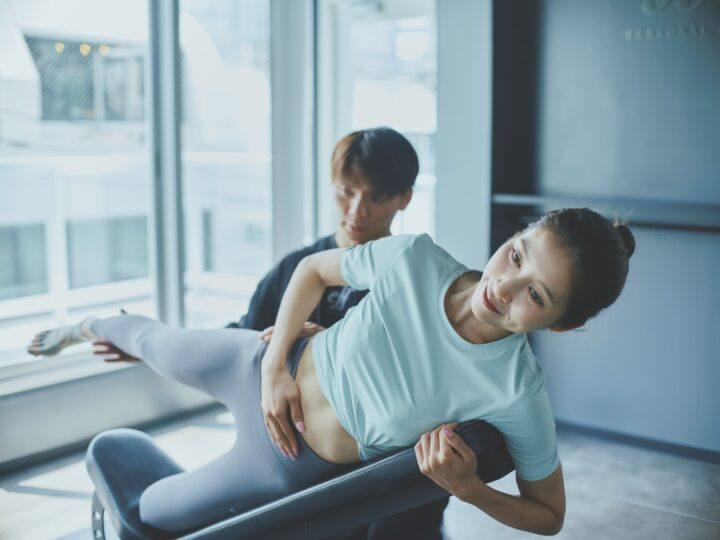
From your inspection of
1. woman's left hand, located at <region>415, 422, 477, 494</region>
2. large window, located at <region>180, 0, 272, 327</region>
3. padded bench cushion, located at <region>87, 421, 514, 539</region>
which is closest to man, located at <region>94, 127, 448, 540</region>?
padded bench cushion, located at <region>87, 421, 514, 539</region>

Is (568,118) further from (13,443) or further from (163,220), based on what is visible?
(13,443)

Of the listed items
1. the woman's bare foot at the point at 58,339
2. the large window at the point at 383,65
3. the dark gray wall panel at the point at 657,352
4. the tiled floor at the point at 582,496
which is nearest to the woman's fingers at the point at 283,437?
the woman's bare foot at the point at 58,339

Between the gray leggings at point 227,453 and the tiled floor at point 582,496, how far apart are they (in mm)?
686

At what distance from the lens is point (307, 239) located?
4.17 metres

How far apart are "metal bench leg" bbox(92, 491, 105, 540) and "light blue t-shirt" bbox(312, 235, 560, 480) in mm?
841

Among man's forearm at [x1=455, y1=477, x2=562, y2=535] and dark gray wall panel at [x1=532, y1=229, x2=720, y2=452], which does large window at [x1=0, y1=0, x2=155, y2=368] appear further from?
man's forearm at [x1=455, y1=477, x2=562, y2=535]

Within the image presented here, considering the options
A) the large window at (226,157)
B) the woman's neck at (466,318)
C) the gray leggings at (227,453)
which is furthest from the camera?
the large window at (226,157)

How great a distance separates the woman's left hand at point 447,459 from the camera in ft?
3.96

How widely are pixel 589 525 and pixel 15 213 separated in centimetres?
226

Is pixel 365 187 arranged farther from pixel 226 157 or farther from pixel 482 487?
pixel 226 157

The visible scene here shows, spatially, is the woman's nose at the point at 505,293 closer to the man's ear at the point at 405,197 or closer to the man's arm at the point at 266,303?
the man's ear at the point at 405,197

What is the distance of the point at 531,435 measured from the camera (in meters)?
1.24

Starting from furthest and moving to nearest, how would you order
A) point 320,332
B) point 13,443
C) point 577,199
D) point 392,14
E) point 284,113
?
1. point 392,14
2. point 284,113
3. point 577,199
4. point 13,443
5. point 320,332

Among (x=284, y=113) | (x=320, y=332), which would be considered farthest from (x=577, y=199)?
(x=320, y=332)
